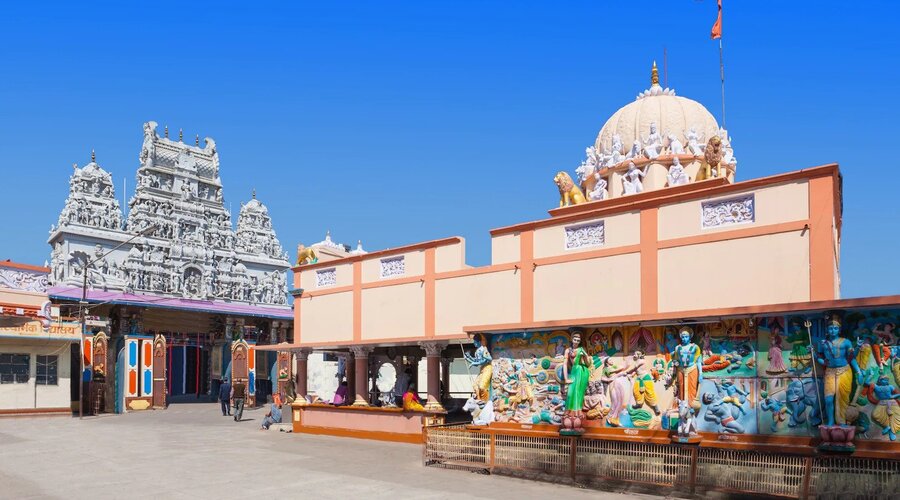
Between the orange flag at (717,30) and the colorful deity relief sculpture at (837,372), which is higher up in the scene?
the orange flag at (717,30)

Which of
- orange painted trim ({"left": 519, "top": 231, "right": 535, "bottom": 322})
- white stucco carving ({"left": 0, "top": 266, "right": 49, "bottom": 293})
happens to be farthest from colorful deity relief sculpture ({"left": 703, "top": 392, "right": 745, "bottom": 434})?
white stucco carving ({"left": 0, "top": 266, "right": 49, "bottom": 293})

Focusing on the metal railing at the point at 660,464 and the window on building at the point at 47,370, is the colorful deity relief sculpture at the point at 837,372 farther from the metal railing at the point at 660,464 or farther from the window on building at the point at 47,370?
the window on building at the point at 47,370

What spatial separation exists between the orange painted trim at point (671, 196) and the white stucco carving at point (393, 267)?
3768 mm

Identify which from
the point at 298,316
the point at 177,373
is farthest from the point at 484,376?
the point at 177,373

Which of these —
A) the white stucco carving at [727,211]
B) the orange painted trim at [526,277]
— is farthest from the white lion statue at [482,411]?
the white stucco carving at [727,211]

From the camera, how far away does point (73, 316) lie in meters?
36.8

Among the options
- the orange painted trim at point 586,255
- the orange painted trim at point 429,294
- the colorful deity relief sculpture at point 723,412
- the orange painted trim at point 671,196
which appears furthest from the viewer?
the orange painted trim at point 429,294

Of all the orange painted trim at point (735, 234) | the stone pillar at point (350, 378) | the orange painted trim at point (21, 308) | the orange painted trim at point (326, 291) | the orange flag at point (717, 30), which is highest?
the orange flag at point (717, 30)

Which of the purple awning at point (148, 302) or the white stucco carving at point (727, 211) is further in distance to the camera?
the purple awning at point (148, 302)

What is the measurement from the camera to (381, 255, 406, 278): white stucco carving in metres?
23.9

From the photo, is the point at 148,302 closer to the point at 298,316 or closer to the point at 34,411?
the point at 34,411

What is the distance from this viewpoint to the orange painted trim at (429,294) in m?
22.7

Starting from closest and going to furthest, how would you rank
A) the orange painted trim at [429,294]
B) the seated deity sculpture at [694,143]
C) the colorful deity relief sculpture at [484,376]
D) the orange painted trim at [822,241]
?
the orange painted trim at [822,241]
the colorful deity relief sculpture at [484,376]
the orange painted trim at [429,294]
the seated deity sculpture at [694,143]

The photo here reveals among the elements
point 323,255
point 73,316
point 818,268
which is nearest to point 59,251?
point 73,316
